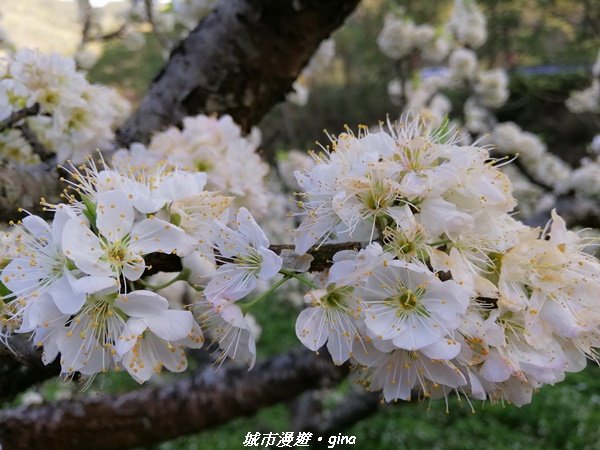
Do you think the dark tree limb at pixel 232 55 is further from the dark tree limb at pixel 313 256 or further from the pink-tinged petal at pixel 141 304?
the pink-tinged petal at pixel 141 304

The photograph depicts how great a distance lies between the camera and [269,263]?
0.72 m

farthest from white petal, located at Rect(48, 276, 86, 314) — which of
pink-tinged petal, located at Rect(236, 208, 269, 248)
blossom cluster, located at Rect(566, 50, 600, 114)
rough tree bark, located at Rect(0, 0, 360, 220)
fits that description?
blossom cluster, located at Rect(566, 50, 600, 114)

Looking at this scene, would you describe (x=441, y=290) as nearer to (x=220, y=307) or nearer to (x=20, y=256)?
(x=220, y=307)

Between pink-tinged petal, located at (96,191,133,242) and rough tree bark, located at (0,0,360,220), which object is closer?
pink-tinged petal, located at (96,191,133,242)

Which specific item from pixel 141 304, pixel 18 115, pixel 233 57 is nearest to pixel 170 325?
pixel 141 304

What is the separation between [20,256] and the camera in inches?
29.7

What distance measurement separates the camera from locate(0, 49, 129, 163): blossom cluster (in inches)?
50.1

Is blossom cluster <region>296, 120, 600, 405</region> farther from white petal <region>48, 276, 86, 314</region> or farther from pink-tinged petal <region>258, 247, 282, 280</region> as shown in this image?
white petal <region>48, 276, 86, 314</region>

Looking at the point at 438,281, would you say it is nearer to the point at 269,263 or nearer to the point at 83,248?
the point at 269,263

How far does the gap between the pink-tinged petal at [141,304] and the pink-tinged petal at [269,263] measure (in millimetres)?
131

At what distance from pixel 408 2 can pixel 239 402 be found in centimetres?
891

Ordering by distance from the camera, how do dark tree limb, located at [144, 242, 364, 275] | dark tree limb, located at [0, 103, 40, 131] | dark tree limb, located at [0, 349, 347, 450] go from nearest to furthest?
dark tree limb, located at [144, 242, 364, 275]
dark tree limb, located at [0, 103, 40, 131]
dark tree limb, located at [0, 349, 347, 450]

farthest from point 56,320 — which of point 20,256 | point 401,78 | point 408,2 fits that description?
point 408,2

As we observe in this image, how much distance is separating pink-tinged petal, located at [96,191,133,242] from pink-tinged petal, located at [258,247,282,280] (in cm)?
18
